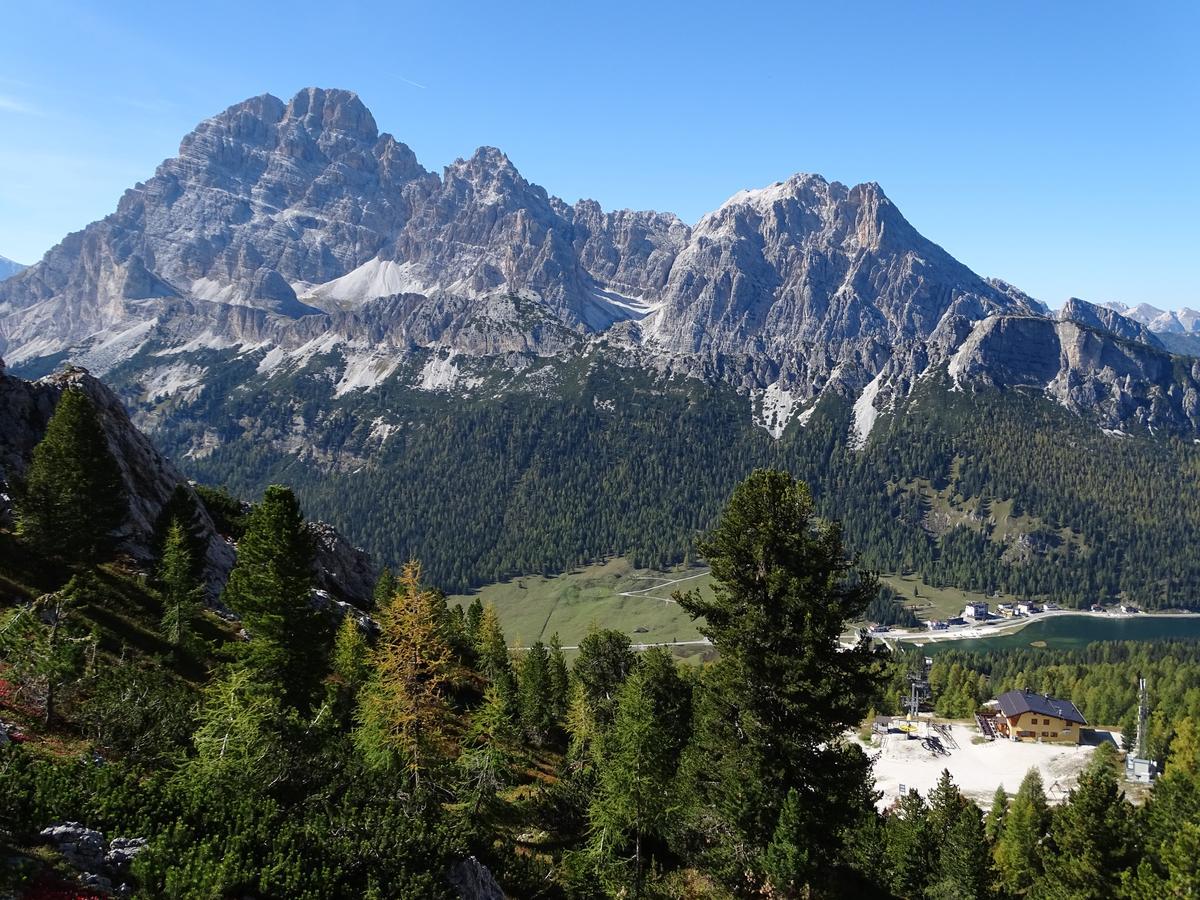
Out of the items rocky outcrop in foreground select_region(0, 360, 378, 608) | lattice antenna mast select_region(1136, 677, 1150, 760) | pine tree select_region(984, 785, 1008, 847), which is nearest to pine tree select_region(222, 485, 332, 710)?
rocky outcrop in foreground select_region(0, 360, 378, 608)

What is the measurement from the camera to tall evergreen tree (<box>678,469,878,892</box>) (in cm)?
2398

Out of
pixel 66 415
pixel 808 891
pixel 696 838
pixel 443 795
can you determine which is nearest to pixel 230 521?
pixel 66 415

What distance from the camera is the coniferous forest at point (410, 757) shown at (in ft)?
57.3

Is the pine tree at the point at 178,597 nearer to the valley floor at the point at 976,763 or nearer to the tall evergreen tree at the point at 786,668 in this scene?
the tall evergreen tree at the point at 786,668

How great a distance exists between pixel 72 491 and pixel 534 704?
38.3 metres

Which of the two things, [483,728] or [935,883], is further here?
[935,883]

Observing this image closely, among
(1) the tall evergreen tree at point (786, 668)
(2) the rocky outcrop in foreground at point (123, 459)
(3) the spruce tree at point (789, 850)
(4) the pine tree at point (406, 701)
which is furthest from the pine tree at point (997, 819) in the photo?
(2) the rocky outcrop in foreground at point (123, 459)

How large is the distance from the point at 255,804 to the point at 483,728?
25630mm

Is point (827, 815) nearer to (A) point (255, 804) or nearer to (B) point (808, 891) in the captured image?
(B) point (808, 891)

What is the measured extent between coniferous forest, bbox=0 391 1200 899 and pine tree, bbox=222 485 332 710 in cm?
12

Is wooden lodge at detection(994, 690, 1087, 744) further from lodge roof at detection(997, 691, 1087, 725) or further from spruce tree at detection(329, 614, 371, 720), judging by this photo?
spruce tree at detection(329, 614, 371, 720)

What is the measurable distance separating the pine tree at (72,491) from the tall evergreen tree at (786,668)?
1707 inches

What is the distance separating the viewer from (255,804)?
1852 centimetres

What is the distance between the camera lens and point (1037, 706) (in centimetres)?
12794
